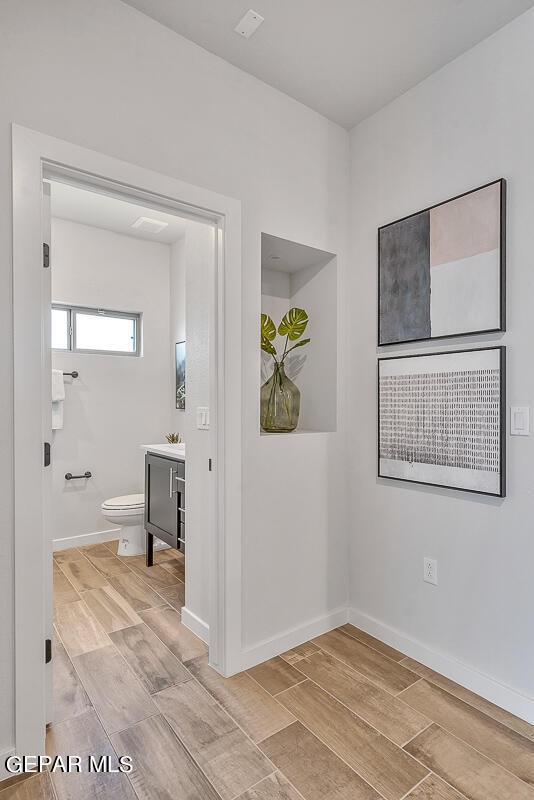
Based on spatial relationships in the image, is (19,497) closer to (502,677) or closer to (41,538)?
(41,538)

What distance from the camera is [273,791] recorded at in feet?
4.74

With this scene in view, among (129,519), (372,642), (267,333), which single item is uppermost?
(267,333)

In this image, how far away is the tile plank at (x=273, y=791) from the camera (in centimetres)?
142

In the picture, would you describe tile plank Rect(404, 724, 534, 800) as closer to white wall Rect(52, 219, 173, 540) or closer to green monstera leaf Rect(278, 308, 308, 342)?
green monstera leaf Rect(278, 308, 308, 342)

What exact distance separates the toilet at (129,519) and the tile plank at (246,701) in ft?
5.11

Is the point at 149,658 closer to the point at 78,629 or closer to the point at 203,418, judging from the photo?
the point at 78,629

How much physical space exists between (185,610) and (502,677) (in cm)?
155

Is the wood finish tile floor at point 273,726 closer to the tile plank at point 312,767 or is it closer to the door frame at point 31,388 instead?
the tile plank at point 312,767

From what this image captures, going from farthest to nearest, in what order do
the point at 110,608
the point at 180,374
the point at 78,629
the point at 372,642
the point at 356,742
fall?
the point at 180,374
the point at 110,608
the point at 78,629
the point at 372,642
the point at 356,742

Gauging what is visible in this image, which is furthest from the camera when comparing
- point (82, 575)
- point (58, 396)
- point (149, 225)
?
point (149, 225)

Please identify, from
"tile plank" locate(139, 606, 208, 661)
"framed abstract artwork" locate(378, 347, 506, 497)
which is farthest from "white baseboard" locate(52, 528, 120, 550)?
"framed abstract artwork" locate(378, 347, 506, 497)

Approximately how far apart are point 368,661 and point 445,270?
185cm

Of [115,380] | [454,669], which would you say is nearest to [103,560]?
[115,380]

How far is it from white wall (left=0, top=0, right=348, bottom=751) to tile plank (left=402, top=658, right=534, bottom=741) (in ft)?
1.78
